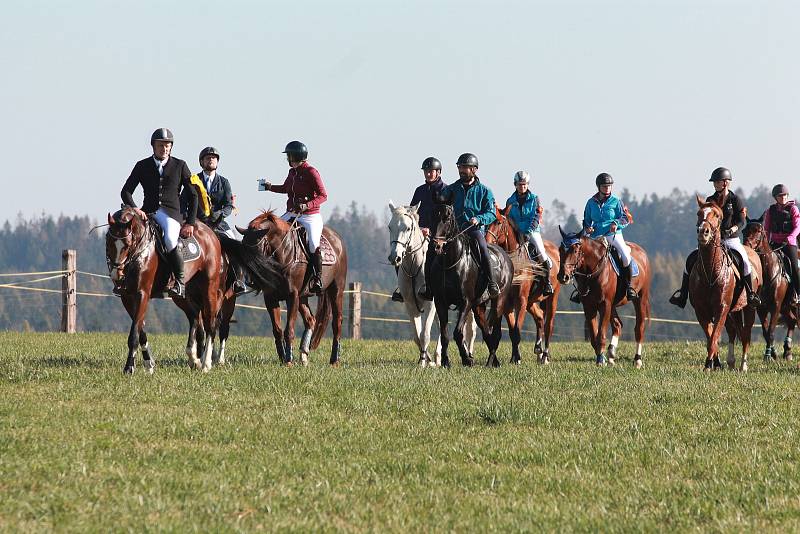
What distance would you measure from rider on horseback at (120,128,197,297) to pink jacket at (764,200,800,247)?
37.1 ft

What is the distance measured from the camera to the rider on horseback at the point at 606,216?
20578 mm

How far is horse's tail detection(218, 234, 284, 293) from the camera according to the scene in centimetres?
1697

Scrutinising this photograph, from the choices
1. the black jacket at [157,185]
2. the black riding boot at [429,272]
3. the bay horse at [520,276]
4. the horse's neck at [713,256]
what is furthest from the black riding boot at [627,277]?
the black jacket at [157,185]

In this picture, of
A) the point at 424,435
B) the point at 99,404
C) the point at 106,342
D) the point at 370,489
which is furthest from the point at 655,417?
the point at 106,342

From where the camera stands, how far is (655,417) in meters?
11.8

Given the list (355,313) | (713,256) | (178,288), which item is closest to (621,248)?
(713,256)

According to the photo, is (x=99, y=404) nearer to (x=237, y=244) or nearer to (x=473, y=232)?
(x=237, y=244)

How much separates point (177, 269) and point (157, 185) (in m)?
1.18

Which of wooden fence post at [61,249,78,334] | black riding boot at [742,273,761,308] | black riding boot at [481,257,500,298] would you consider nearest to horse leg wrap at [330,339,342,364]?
black riding boot at [481,257,500,298]

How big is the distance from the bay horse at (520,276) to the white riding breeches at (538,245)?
111mm

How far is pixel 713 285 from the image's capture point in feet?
60.5

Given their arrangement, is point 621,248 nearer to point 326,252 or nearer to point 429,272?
point 429,272

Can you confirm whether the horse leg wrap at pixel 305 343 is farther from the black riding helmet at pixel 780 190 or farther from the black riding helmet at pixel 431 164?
the black riding helmet at pixel 780 190

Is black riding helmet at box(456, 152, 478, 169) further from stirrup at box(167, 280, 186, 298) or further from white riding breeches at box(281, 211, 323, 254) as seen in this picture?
stirrup at box(167, 280, 186, 298)
